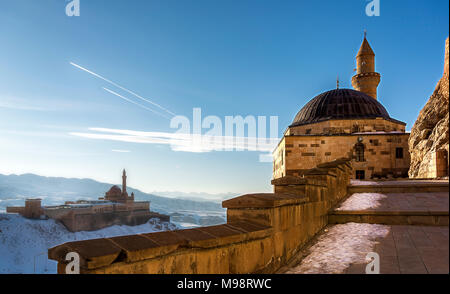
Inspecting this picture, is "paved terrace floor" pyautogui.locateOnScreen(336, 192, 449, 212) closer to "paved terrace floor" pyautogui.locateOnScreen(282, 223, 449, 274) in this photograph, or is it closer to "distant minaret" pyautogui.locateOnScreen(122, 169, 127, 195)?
"paved terrace floor" pyautogui.locateOnScreen(282, 223, 449, 274)

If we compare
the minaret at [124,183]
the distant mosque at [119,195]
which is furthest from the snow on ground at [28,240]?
the minaret at [124,183]

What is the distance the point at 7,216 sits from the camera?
4631cm

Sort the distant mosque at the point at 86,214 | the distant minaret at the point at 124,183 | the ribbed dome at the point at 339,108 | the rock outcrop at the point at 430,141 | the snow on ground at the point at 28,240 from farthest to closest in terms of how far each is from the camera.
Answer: the distant minaret at the point at 124,183 → the distant mosque at the point at 86,214 → the snow on ground at the point at 28,240 → the ribbed dome at the point at 339,108 → the rock outcrop at the point at 430,141

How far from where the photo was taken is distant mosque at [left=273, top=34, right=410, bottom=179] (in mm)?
23219

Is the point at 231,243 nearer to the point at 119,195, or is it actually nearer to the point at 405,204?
the point at 405,204

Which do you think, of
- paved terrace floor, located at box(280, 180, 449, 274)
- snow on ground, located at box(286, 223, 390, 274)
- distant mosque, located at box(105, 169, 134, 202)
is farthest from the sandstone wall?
distant mosque, located at box(105, 169, 134, 202)

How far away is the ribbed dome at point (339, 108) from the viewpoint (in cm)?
2725

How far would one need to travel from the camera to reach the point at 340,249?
4.44 m

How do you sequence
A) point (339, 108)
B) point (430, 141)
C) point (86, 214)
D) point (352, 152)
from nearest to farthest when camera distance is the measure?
point (430, 141)
point (352, 152)
point (339, 108)
point (86, 214)

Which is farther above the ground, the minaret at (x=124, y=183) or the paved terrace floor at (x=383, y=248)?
the paved terrace floor at (x=383, y=248)

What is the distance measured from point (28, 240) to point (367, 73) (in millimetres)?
48562

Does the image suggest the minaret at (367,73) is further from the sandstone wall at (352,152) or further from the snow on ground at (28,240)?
the snow on ground at (28,240)

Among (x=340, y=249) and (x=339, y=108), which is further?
(x=339, y=108)

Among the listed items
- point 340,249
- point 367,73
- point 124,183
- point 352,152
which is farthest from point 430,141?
point 124,183
